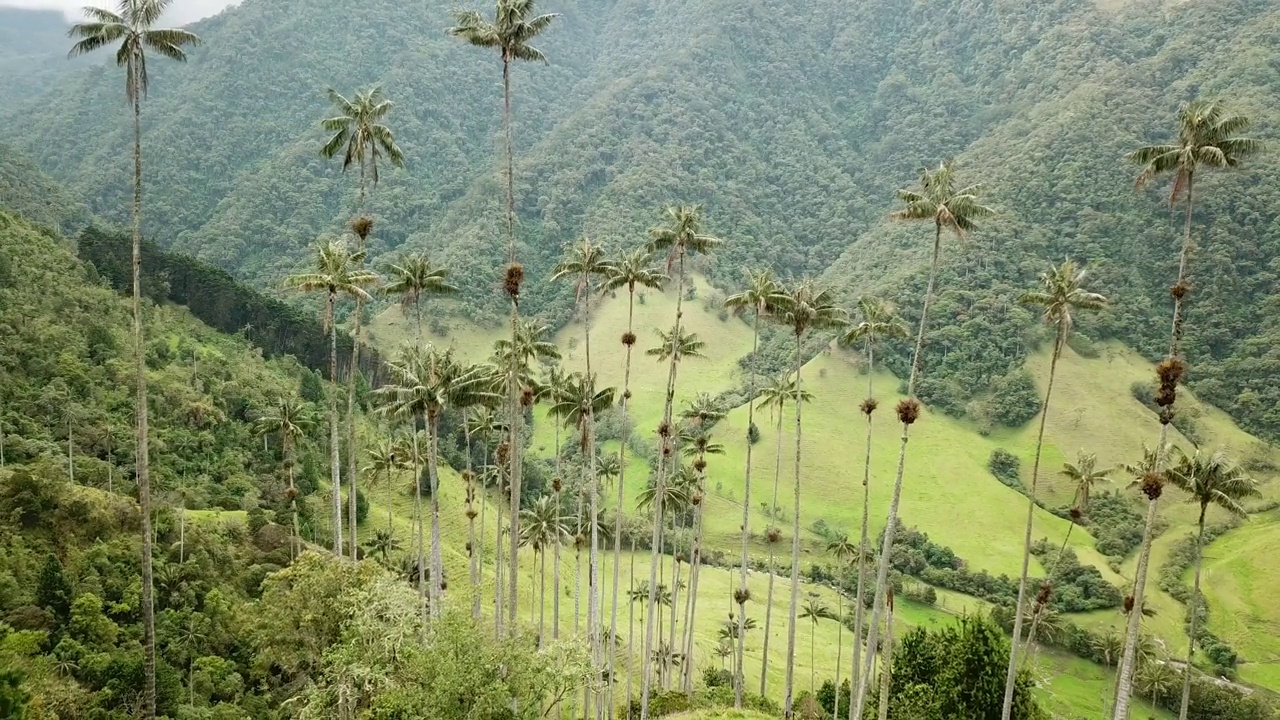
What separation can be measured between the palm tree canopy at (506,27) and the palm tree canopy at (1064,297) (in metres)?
27.7

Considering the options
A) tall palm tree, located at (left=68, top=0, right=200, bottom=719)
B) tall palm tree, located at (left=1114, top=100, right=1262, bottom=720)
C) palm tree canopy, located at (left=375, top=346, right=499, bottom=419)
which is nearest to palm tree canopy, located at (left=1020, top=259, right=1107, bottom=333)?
tall palm tree, located at (left=1114, top=100, right=1262, bottom=720)

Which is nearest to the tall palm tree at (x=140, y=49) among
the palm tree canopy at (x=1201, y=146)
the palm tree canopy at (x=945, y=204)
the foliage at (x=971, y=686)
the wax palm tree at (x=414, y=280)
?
the wax palm tree at (x=414, y=280)

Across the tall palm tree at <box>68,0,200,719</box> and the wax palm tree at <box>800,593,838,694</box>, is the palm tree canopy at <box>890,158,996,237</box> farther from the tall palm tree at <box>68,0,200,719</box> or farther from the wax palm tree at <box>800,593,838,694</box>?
the wax palm tree at <box>800,593,838,694</box>

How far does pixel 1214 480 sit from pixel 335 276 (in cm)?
4728

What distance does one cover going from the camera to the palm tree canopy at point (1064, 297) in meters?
36.5

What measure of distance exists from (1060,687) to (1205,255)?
134 meters

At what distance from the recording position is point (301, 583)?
36.6m

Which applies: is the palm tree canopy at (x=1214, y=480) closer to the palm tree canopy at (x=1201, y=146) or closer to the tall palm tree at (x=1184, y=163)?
the tall palm tree at (x=1184, y=163)

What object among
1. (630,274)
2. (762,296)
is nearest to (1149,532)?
(762,296)

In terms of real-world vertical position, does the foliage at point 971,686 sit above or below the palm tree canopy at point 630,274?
below

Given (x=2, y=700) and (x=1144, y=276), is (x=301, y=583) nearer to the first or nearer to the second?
(x=2, y=700)

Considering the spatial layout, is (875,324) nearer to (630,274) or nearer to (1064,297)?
(1064,297)

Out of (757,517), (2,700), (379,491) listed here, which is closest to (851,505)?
(757,517)

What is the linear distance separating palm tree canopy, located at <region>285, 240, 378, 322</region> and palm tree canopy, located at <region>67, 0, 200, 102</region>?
42.9 ft
